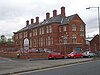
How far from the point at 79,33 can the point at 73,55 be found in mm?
24886

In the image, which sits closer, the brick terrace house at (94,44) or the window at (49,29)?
the brick terrace house at (94,44)

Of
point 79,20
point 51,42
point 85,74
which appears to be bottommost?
point 85,74

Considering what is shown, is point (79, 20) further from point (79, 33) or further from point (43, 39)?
point (43, 39)

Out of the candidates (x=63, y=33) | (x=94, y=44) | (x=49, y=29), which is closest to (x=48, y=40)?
(x=49, y=29)

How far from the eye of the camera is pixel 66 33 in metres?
81.1

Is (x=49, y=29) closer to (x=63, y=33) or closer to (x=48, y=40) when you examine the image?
(x=48, y=40)

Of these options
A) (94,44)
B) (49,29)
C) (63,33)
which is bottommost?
(94,44)

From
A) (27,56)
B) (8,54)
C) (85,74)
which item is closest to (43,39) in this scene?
(8,54)

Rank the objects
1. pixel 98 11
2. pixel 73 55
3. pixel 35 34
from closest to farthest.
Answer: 1. pixel 98 11
2. pixel 73 55
3. pixel 35 34

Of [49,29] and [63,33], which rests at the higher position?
[49,29]

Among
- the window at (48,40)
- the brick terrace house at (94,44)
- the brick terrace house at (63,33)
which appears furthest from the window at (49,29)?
the brick terrace house at (94,44)

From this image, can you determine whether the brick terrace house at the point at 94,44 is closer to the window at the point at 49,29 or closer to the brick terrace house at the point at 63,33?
the brick terrace house at the point at 63,33

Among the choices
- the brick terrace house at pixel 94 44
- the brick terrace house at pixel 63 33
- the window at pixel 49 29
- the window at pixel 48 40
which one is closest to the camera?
the brick terrace house at pixel 63 33

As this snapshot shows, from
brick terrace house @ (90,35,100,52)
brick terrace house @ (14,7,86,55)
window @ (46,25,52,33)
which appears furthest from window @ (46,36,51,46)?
brick terrace house @ (90,35,100,52)
